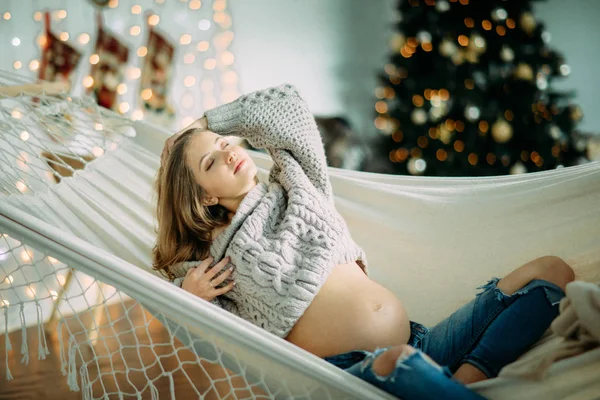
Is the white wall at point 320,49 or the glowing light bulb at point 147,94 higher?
the white wall at point 320,49

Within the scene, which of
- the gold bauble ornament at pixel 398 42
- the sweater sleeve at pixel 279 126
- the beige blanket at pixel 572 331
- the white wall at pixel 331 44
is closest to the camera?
the beige blanket at pixel 572 331

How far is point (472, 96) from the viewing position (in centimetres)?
272

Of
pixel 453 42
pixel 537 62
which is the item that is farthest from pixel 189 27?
Result: pixel 537 62

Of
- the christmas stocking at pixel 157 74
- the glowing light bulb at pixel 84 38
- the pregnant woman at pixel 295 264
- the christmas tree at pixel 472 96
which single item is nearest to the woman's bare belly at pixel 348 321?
the pregnant woman at pixel 295 264

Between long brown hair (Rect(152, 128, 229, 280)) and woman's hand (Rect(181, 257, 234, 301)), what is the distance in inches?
3.2

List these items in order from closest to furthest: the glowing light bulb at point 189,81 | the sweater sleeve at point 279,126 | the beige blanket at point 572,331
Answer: the beige blanket at point 572,331 → the sweater sleeve at point 279,126 → the glowing light bulb at point 189,81

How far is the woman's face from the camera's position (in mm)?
1091

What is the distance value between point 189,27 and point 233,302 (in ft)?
6.99

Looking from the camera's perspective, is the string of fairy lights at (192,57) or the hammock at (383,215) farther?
the string of fairy lights at (192,57)

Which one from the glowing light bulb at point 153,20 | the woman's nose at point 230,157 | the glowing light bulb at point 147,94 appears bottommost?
the glowing light bulb at point 147,94

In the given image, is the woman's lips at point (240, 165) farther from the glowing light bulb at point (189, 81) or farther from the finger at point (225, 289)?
the glowing light bulb at point (189, 81)

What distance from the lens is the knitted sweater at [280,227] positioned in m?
1.00

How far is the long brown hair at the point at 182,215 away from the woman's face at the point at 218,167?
0.02m

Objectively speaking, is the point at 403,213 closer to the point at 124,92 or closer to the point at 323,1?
the point at 124,92
